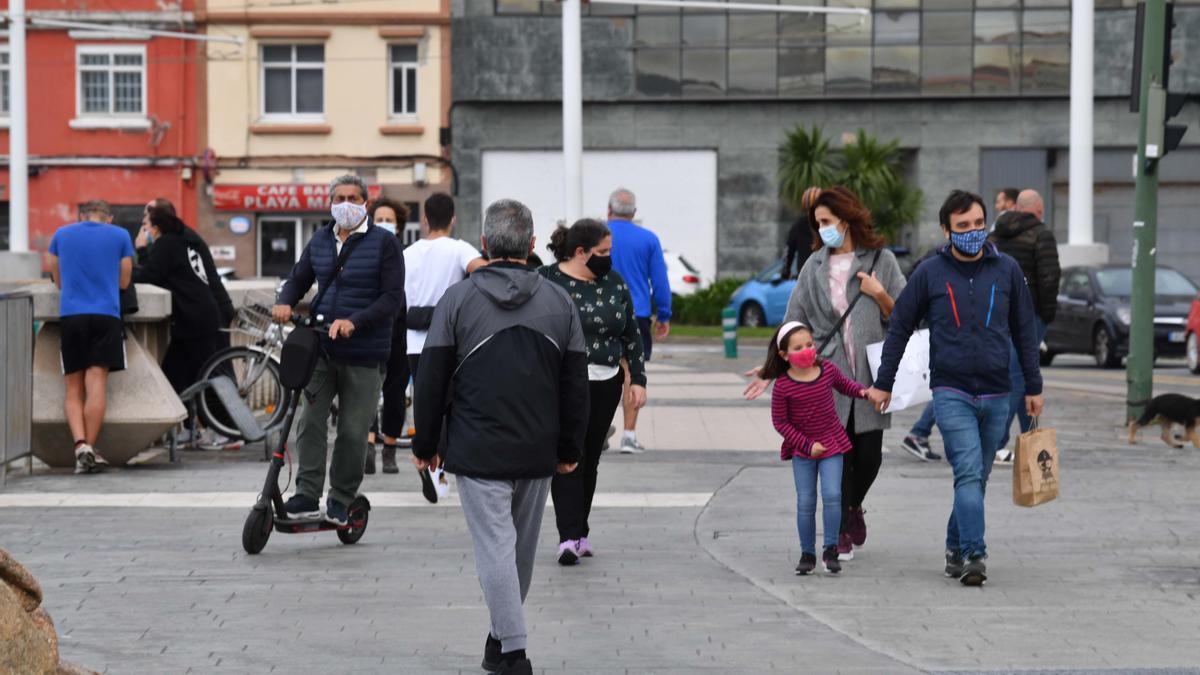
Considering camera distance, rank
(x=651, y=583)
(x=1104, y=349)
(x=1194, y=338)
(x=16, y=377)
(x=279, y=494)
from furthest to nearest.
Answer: (x=1104, y=349) → (x=1194, y=338) → (x=16, y=377) → (x=279, y=494) → (x=651, y=583)

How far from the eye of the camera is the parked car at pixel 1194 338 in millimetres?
24312

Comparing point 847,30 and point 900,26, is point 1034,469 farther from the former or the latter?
point 900,26

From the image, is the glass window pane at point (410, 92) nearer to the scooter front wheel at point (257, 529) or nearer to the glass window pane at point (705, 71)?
the glass window pane at point (705, 71)

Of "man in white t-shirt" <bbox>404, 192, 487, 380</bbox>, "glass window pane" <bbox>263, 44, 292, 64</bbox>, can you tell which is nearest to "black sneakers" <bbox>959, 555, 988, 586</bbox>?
"man in white t-shirt" <bbox>404, 192, 487, 380</bbox>

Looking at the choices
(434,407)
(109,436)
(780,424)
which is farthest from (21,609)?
(109,436)

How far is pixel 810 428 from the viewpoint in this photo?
8.97 metres

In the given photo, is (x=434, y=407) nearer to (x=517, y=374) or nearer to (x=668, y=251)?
(x=517, y=374)

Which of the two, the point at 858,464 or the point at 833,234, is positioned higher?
the point at 833,234

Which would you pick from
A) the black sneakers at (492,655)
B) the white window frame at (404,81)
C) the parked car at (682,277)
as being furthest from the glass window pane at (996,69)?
the black sneakers at (492,655)

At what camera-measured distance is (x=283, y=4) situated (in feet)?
132

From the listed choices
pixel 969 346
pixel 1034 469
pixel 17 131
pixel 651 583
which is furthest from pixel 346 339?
pixel 17 131

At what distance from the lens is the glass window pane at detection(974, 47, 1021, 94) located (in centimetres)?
4041

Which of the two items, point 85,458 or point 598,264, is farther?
point 85,458

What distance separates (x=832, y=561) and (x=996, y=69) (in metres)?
32.9
